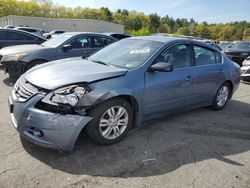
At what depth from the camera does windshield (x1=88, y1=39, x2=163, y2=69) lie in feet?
13.8

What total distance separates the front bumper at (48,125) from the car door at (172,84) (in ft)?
4.04

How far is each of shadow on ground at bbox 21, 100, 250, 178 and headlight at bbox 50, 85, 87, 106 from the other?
72 centimetres

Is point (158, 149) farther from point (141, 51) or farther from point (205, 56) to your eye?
point (205, 56)

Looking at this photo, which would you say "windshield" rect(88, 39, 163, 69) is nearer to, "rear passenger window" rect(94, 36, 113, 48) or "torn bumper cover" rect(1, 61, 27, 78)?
"torn bumper cover" rect(1, 61, 27, 78)

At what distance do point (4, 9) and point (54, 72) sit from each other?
89.2 meters

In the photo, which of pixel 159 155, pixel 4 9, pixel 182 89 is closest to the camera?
pixel 159 155

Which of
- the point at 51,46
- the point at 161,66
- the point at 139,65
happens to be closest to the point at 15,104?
the point at 139,65

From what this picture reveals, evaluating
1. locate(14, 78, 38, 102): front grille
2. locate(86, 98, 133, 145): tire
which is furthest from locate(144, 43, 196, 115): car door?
locate(14, 78, 38, 102): front grille

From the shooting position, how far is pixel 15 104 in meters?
3.46

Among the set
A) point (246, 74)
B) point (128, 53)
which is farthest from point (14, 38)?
point (246, 74)

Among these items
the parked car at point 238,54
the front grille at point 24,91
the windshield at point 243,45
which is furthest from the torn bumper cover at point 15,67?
the windshield at point 243,45

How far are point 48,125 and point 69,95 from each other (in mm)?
432

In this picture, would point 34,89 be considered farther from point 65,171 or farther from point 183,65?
point 183,65

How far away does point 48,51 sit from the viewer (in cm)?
757
